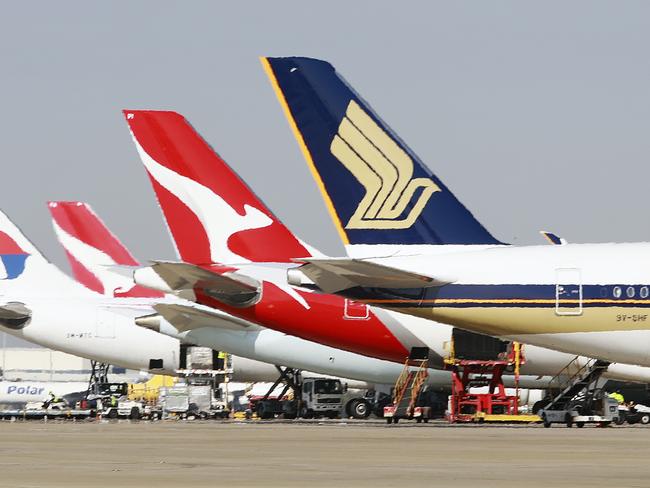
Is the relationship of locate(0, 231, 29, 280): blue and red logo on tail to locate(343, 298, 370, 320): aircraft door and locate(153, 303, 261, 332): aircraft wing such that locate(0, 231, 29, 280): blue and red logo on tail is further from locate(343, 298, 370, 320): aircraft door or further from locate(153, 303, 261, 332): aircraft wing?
locate(343, 298, 370, 320): aircraft door

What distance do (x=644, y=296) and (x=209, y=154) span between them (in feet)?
57.6

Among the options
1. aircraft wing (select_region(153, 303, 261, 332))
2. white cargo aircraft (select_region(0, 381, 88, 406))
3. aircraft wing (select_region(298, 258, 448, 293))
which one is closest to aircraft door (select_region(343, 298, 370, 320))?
aircraft wing (select_region(153, 303, 261, 332))

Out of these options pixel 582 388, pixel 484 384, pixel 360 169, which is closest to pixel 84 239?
pixel 484 384

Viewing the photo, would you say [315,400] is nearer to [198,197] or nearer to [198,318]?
[198,318]

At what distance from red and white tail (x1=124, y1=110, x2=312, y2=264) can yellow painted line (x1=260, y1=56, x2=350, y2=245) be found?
9798 mm

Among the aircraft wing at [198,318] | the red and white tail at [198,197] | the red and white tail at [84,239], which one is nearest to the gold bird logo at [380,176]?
the red and white tail at [198,197]

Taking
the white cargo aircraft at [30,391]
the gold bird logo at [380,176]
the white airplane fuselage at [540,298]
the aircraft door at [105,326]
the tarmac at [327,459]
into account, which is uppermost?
the gold bird logo at [380,176]

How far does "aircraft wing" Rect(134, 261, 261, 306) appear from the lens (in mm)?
45531

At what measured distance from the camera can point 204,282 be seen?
46.7 metres

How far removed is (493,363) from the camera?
49.8 m

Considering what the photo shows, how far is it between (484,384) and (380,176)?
13.1m

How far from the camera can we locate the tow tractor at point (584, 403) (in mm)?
46500

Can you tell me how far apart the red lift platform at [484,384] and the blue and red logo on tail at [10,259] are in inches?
1022

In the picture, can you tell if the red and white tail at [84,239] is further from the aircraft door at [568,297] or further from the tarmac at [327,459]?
the aircraft door at [568,297]
